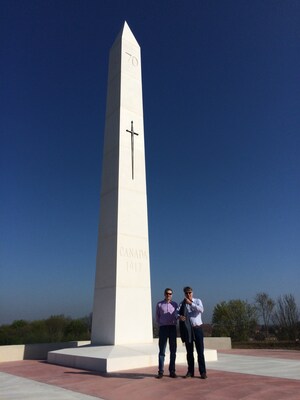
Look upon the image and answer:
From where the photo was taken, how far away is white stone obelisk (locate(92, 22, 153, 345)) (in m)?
10.4

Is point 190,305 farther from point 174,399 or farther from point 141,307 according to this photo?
point 141,307

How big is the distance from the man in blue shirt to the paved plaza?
0.42 metres

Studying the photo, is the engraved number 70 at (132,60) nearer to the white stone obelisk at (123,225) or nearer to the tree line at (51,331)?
the white stone obelisk at (123,225)

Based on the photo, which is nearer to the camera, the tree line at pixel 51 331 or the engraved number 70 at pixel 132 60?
the engraved number 70 at pixel 132 60

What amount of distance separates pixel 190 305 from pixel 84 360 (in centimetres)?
331

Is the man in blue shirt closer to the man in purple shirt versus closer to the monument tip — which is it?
the man in purple shirt

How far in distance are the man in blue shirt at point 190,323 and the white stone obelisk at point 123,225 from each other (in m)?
4.35

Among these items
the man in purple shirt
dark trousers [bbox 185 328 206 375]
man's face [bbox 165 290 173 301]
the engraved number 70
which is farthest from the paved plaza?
the engraved number 70

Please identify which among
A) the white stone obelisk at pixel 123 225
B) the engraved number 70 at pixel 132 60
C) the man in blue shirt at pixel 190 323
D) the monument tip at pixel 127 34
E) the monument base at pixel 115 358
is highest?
the monument tip at pixel 127 34

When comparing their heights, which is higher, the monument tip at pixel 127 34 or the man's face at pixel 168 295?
the monument tip at pixel 127 34

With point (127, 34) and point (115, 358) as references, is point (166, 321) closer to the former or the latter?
point (115, 358)

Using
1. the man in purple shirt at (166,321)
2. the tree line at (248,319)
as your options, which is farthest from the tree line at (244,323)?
the man in purple shirt at (166,321)

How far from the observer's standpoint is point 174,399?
14.8 feet

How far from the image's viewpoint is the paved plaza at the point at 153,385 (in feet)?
15.5
